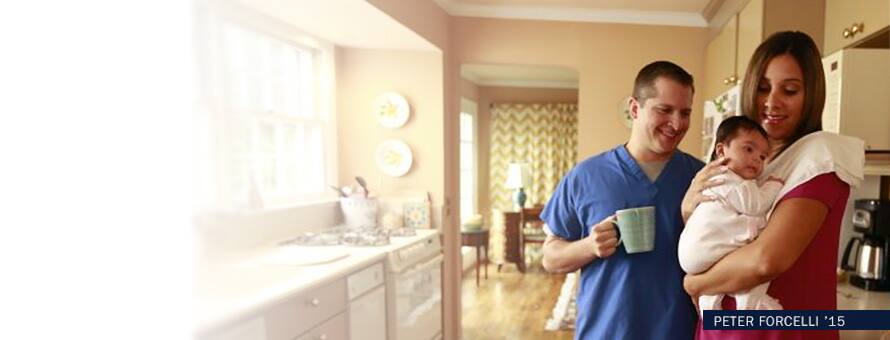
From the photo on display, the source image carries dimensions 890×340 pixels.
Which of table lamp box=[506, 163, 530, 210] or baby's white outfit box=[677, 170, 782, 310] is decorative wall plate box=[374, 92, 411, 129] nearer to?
baby's white outfit box=[677, 170, 782, 310]

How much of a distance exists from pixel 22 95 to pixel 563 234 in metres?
1.01

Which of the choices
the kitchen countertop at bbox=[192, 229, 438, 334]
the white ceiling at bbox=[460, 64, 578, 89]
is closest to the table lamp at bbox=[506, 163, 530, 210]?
the white ceiling at bbox=[460, 64, 578, 89]

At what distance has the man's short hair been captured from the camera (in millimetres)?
886

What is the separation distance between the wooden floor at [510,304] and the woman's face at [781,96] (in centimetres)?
252

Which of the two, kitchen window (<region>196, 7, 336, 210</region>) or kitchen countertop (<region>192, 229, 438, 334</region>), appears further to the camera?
kitchen countertop (<region>192, 229, 438, 334</region>)

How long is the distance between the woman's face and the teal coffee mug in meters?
0.27

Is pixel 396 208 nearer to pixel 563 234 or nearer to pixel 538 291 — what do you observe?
pixel 563 234

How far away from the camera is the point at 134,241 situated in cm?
64

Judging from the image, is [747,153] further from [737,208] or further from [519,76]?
[519,76]

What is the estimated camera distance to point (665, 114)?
898 mm

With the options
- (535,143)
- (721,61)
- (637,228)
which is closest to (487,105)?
(535,143)

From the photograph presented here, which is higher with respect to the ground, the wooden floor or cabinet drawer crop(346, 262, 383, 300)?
cabinet drawer crop(346, 262, 383, 300)

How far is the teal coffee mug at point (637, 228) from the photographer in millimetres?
874

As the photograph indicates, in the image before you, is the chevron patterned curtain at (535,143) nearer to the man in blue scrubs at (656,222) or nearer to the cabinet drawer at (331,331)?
the cabinet drawer at (331,331)
